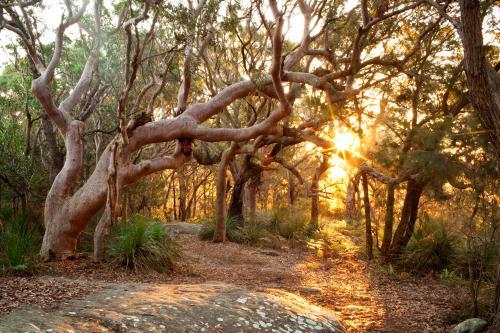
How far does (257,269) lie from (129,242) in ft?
10.5

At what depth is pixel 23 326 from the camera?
3418 mm

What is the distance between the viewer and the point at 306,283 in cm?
841

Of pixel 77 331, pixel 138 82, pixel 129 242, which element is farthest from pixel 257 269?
pixel 138 82

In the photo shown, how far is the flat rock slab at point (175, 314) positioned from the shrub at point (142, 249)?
6.93ft

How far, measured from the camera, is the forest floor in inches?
200

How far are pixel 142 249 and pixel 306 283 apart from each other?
3.32 metres

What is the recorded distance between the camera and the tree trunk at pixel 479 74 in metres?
4.23

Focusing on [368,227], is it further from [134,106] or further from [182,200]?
[182,200]

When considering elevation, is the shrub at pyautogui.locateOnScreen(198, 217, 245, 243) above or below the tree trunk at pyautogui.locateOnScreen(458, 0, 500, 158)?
below

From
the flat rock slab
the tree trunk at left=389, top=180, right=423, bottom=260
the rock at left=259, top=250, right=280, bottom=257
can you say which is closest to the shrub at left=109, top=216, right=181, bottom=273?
the flat rock slab

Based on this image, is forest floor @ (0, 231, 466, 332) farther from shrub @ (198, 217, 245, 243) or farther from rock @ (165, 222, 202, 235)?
rock @ (165, 222, 202, 235)

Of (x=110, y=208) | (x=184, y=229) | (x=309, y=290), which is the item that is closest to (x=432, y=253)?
(x=309, y=290)

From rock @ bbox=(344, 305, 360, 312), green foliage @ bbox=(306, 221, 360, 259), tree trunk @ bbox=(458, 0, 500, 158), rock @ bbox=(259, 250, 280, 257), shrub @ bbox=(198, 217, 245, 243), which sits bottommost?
rock @ bbox=(344, 305, 360, 312)

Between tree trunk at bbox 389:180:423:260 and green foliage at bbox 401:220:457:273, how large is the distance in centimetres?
22
